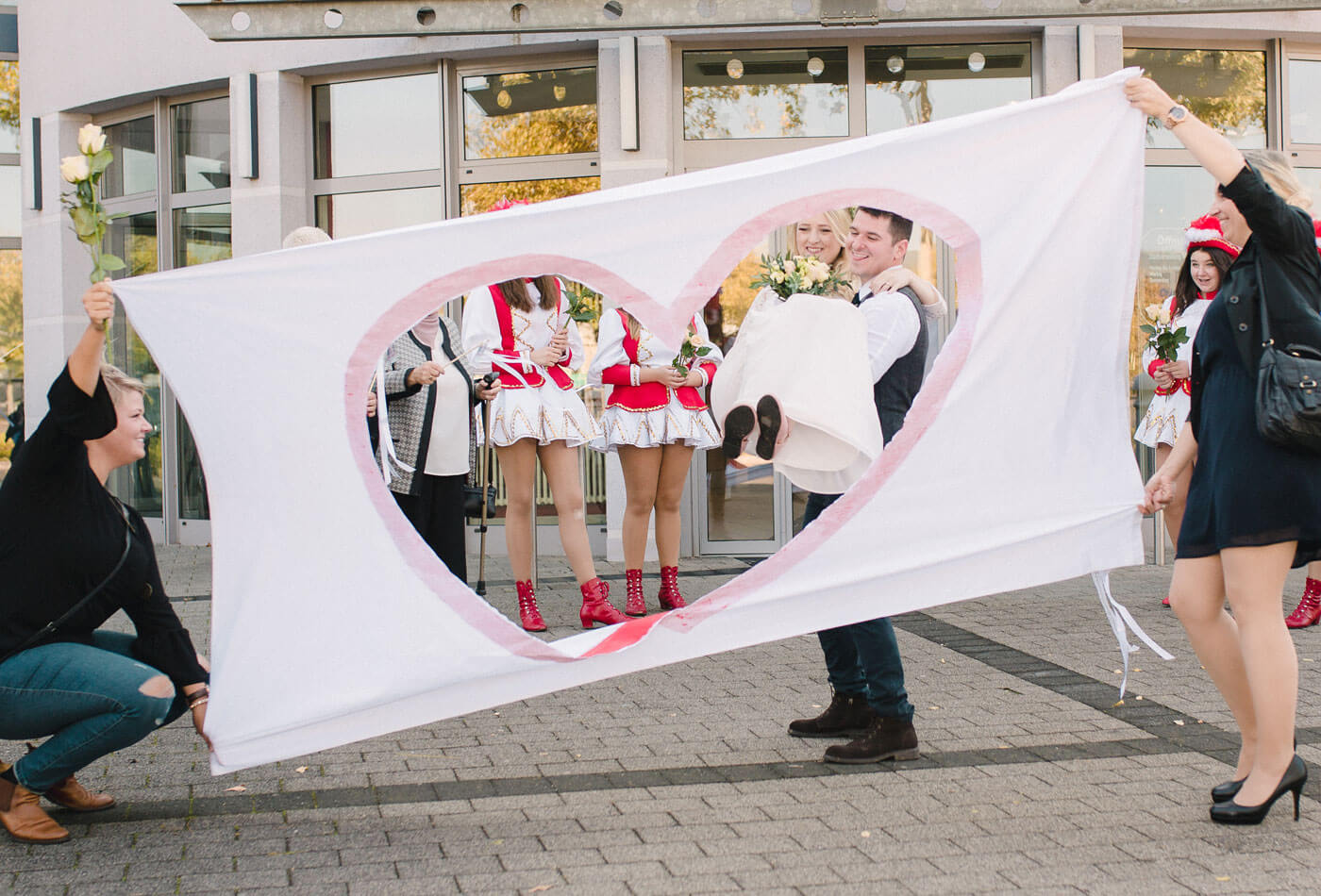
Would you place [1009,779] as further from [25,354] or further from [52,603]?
[25,354]

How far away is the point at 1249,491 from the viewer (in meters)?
3.55

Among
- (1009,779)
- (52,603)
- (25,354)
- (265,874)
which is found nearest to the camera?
(265,874)

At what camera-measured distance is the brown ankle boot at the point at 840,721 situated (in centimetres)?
462

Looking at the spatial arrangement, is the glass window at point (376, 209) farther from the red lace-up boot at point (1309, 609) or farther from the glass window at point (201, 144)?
the red lace-up boot at point (1309, 609)

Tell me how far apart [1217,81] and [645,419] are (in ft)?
18.8

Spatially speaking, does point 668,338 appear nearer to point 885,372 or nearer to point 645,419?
point 885,372

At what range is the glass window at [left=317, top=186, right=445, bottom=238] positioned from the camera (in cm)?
1027

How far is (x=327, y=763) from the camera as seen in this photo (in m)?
4.52

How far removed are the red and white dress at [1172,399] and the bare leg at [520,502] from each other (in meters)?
3.31

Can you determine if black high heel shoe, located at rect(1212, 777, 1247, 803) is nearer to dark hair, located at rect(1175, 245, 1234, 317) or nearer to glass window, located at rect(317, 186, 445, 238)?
dark hair, located at rect(1175, 245, 1234, 317)

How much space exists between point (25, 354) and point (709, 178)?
10.00m

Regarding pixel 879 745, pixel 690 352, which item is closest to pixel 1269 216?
pixel 879 745

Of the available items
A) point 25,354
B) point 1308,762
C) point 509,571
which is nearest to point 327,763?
point 1308,762

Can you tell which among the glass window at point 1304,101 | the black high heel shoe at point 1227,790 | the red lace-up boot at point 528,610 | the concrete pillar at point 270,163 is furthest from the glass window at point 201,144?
the black high heel shoe at point 1227,790
